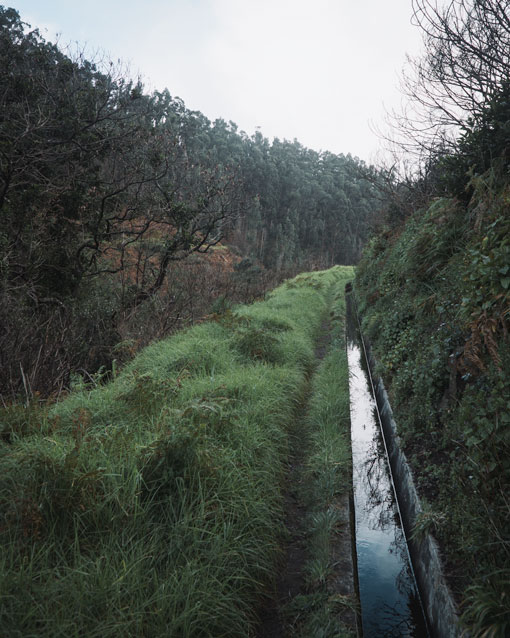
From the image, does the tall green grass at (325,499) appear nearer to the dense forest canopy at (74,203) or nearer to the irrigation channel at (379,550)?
the irrigation channel at (379,550)

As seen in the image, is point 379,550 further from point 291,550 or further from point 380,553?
point 291,550

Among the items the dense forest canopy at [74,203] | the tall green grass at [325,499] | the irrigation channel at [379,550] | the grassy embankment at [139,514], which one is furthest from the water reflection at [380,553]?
the dense forest canopy at [74,203]

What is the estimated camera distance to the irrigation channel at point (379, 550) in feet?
8.14

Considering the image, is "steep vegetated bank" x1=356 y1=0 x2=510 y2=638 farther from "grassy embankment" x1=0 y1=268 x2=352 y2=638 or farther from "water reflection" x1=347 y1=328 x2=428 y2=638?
"grassy embankment" x1=0 y1=268 x2=352 y2=638

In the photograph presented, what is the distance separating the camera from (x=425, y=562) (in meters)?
2.61

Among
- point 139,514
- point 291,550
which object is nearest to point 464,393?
point 291,550

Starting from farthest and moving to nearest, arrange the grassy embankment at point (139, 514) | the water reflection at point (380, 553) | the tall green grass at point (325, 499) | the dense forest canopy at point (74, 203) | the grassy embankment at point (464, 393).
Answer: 1. the dense forest canopy at point (74, 203)
2. the water reflection at point (380, 553)
3. the tall green grass at point (325, 499)
4. the grassy embankment at point (464, 393)
5. the grassy embankment at point (139, 514)

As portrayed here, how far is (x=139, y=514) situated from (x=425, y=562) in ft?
6.26

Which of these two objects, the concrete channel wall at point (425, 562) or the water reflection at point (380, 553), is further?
the water reflection at point (380, 553)

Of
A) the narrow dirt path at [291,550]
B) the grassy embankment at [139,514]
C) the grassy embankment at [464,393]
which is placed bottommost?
the narrow dirt path at [291,550]

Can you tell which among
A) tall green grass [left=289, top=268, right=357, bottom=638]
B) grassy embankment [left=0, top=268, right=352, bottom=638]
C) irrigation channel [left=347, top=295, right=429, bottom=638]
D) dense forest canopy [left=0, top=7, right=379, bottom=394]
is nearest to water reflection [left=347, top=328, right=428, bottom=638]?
irrigation channel [left=347, top=295, right=429, bottom=638]

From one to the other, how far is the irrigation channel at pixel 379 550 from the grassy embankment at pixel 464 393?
0.44 meters

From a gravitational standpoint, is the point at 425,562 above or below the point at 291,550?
above

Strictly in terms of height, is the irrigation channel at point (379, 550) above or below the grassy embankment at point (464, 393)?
below
